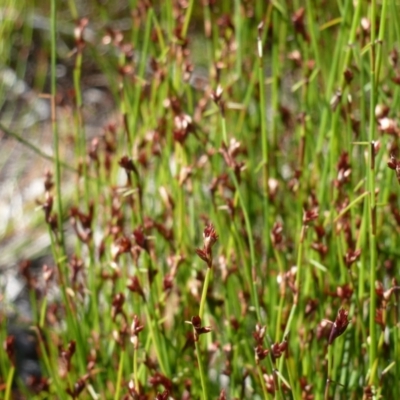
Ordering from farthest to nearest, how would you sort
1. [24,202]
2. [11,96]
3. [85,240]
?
[11,96] → [24,202] → [85,240]

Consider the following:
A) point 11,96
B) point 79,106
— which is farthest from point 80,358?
point 11,96

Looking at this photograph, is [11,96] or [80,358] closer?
[80,358]

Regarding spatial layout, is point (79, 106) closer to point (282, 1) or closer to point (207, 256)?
point (282, 1)

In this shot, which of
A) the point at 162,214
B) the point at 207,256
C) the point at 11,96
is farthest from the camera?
the point at 11,96

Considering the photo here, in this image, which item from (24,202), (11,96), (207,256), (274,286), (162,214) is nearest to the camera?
(207,256)

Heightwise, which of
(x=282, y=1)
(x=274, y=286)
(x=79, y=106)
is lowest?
(x=274, y=286)

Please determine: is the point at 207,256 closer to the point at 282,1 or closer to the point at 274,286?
the point at 274,286

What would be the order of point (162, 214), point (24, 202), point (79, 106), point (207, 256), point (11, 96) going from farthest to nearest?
point (11, 96) → point (24, 202) → point (162, 214) → point (79, 106) → point (207, 256)

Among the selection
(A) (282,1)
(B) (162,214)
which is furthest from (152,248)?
(A) (282,1)

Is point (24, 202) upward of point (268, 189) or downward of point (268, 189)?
downward
